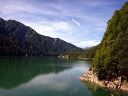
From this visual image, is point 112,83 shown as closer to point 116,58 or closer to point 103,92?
point 103,92

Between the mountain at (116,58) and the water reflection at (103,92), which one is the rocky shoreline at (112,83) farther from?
the water reflection at (103,92)

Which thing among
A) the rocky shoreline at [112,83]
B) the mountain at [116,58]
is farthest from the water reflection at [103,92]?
the mountain at [116,58]

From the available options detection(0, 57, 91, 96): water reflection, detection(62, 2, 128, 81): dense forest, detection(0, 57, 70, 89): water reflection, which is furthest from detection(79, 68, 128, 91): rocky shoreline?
detection(0, 57, 70, 89): water reflection

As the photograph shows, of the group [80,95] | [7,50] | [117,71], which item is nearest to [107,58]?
[117,71]

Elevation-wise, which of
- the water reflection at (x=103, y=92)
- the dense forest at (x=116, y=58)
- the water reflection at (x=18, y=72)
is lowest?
the water reflection at (x=103, y=92)

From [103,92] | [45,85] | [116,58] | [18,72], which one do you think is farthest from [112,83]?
[18,72]

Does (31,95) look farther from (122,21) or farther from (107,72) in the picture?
(122,21)

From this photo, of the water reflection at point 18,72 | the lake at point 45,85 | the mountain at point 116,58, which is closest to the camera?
the lake at point 45,85

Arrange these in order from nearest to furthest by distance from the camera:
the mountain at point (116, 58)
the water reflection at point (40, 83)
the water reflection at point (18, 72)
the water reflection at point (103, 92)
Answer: the water reflection at point (103, 92) → the water reflection at point (40, 83) → the mountain at point (116, 58) → the water reflection at point (18, 72)

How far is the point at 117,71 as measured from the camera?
40688mm

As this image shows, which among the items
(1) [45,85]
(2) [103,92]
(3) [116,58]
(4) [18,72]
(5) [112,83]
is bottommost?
(2) [103,92]

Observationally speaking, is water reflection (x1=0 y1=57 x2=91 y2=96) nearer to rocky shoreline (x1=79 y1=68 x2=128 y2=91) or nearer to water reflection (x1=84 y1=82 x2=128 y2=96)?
water reflection (x1=84 y1=82 x2=128 y2=96)

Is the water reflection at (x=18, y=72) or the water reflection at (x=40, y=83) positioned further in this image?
the water reflection at (x=18, y=72)

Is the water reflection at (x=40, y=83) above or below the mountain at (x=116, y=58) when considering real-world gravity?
below
